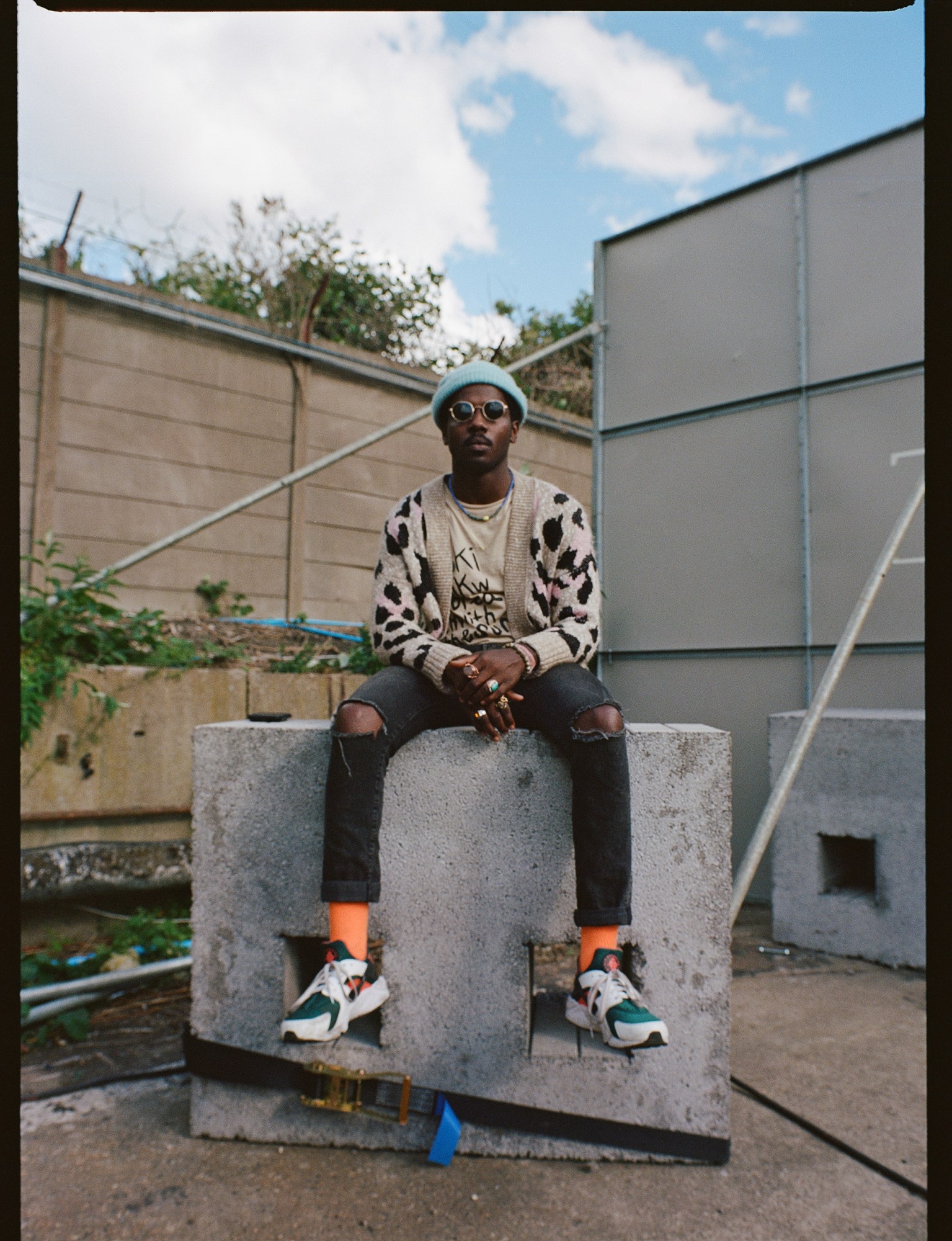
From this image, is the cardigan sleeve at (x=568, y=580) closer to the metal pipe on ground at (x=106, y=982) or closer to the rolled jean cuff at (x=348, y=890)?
the rolled jean cuff at (x=348, y=890)

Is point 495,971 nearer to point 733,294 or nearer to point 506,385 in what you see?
point 506,385

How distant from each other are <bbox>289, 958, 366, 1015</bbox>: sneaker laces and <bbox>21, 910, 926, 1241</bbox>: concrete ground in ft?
1.64

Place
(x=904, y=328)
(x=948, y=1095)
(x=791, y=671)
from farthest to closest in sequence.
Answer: (x=791, y=671) → (x=904, y=328) → (x=948, y=1095)

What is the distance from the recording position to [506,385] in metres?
2.55

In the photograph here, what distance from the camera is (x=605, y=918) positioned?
78.8 inches

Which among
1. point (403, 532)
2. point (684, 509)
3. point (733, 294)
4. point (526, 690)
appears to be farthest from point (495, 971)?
point (733, 294)

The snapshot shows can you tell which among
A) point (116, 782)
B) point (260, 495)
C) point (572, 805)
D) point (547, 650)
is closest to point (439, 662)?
point (547, 650)

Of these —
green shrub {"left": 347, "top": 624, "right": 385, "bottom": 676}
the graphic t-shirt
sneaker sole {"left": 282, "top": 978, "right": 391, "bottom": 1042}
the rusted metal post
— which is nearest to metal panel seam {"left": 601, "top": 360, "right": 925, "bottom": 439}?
the rusted metal post

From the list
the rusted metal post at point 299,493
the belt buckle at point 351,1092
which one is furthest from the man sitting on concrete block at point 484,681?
the rusted metal post at point 299,493

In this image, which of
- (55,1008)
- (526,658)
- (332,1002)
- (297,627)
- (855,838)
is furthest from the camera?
(297,627)

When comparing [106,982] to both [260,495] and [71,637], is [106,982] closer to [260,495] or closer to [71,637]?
[71,637]

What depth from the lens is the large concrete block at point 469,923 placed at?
2.19m

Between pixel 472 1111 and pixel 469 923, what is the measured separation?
478 millimetres

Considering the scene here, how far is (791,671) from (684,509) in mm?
1253
